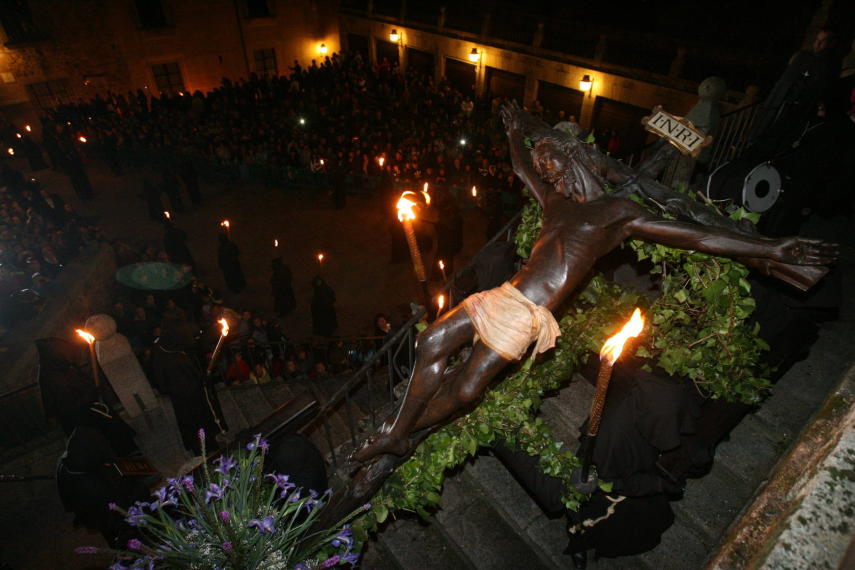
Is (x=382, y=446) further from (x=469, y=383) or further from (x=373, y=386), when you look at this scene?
(x=373, y=386)

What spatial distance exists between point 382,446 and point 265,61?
32.5m

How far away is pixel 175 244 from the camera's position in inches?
500

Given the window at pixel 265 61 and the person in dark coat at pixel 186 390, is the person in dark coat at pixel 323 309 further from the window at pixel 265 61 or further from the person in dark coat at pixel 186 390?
the window at pixel 265 61

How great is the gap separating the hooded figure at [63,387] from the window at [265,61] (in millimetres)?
27658

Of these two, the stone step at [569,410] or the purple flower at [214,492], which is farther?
the stone step at [569,410]

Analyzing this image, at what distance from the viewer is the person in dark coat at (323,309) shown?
408 inches

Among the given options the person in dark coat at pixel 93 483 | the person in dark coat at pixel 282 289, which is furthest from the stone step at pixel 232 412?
the person in dark coat at pixel 282 289

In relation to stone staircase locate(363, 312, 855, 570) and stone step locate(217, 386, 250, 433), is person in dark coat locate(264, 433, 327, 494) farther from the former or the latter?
stone step locate(217, 386, 250, 433)

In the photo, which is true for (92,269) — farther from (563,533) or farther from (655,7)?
(655,7)

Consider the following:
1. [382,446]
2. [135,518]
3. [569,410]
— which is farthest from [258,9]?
[135,518]

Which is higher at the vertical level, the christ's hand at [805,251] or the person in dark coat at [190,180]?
the christ's hand at [805,251]

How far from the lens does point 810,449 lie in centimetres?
278

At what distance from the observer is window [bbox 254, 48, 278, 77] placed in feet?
98.7

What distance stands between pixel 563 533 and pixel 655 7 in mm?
24489
